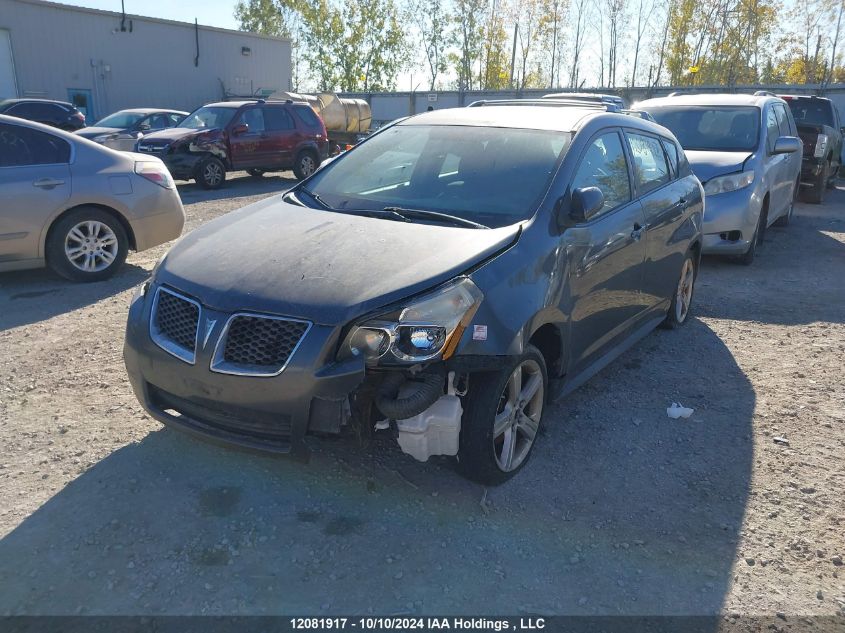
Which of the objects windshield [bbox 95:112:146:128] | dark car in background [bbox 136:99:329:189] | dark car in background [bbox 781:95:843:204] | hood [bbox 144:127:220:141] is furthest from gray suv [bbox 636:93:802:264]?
windshield [bbox 95:112:146:128]

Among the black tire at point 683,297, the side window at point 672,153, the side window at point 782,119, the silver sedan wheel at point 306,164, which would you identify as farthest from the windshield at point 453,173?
the silver sedan wheel at point 306,164

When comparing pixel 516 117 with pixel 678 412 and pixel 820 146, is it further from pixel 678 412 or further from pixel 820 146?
pixel 820 146

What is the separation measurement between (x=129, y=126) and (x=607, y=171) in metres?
15.4

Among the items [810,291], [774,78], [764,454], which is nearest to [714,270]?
[810,291]

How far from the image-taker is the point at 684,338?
5734 millimetres

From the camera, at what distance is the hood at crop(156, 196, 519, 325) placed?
2.89 m

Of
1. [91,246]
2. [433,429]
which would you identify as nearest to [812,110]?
[91,246]

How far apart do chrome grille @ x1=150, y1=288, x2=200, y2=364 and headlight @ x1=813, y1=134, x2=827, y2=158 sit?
43.2 feet

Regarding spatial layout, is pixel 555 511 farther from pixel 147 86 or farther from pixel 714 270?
pixel 147 86

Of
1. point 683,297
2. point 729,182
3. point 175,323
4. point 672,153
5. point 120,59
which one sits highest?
point 120,59

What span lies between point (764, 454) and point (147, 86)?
33.3 metres

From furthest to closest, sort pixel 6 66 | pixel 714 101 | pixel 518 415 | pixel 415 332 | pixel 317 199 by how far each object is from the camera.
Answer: pixel 6 66, pixel 714 101, pixel 317 199, pixel 518 415, pixel 415 332

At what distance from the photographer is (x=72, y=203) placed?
255 inches

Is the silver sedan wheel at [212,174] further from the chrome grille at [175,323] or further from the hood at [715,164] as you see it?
the chrome grille at [175,323]
